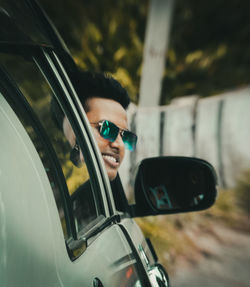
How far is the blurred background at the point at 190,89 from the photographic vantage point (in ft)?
12.5

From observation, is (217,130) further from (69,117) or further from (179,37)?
(69,117)

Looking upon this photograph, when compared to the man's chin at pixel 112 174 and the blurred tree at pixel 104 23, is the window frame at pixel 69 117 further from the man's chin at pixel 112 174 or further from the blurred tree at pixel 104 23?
the blurred tree at pixel 104 23

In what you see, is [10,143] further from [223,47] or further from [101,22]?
[223,47]

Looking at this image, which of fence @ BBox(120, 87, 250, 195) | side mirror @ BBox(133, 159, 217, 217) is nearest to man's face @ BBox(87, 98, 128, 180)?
side mirror @ BBox(133, 159, 217, 217)

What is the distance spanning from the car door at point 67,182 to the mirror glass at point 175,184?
0.16m

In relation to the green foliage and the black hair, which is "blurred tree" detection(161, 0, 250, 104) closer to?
the green foliage

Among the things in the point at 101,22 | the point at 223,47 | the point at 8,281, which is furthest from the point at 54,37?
the point at 223,47

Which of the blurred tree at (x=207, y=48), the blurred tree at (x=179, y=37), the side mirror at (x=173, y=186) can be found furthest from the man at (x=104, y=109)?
the blurred tree at (x=207, y=48)

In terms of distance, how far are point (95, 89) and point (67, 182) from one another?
0.28m

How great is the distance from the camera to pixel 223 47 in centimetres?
868

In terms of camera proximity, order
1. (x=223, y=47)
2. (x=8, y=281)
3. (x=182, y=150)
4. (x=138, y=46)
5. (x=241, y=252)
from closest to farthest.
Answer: (x=8, y=281) → (x=182, y=150) → (x=241, y=252) → (x=138, y=46) → (x=223, y=47)

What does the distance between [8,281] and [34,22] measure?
0.62 metres

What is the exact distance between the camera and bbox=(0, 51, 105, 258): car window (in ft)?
3.06

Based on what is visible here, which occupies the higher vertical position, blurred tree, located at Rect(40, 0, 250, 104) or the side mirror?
blurred tree, located at Rect(40, 0, 250, 104)
